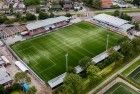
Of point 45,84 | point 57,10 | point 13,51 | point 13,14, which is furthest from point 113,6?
point 45,84

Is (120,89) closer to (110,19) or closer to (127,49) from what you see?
(127,49)

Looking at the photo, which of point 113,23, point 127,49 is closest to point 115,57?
point 127,49

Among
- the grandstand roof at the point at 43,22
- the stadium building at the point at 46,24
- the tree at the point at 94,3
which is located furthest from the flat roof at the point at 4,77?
the tree at the point at 94,3

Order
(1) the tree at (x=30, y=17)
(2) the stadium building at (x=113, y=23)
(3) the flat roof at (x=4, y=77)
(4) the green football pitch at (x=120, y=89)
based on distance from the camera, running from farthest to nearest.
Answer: (1) the tree at (x=30, y=17), (2) the stadium building at (x=113, y=23), (3) the flat roof at (x=4, y=77), (4) the green football pitch at (x=120, y=89)

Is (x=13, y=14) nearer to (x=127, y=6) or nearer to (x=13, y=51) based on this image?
(x=13, y=51)

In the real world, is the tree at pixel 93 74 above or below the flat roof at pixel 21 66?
above

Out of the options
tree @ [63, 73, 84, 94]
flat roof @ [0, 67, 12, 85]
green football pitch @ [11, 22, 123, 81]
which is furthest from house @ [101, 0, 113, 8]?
tree @ [63, 73, 84, 94]

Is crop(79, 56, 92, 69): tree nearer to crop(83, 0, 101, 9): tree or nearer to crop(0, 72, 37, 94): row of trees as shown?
crop(0, 72, 37, 94): row of trees

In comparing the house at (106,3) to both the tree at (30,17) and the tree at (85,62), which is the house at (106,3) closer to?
the tree at (30,17)
